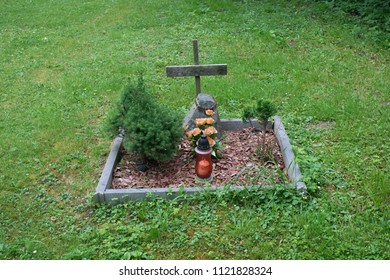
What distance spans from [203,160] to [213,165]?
1.38 ft

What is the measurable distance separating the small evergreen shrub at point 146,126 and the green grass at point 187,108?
0.59 metres

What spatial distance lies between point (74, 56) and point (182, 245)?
582 centimetres

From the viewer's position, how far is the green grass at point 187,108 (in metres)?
4.35

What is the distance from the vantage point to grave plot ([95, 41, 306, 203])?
4.87m

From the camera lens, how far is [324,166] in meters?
5.37

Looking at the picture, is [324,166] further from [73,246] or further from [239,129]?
[73,246]

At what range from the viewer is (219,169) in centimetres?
530

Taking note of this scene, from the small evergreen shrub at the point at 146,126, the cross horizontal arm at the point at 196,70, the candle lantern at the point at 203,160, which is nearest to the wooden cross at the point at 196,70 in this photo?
the cross horizontal arm at the point at 196,70

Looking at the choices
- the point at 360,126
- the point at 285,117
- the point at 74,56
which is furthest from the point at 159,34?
the point at 360,126

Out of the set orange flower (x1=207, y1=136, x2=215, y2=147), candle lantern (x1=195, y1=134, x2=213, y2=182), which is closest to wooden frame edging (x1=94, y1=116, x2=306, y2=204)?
candle lantern (x1=195, y1=134, x2=213, y2=182)

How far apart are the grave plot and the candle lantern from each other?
86 mm

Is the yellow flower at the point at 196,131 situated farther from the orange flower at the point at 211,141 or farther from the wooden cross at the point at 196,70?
the wooden cross at the point at 196,70

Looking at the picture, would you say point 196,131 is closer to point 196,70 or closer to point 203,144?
point 203,144

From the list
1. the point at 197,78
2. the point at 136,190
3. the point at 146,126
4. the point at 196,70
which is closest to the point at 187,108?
the point at 197,78
